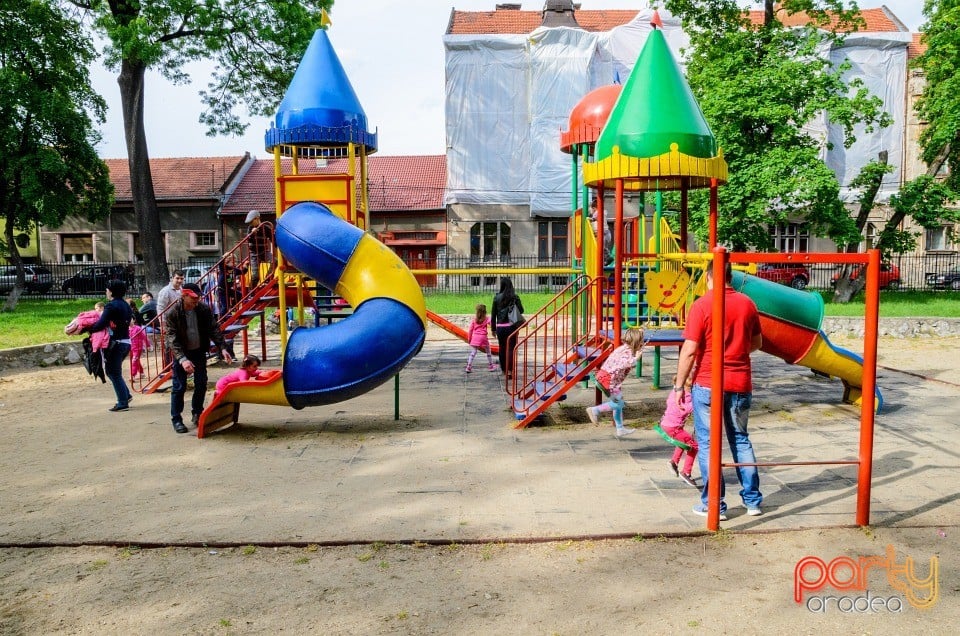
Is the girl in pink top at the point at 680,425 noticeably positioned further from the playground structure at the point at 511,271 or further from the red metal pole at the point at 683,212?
the red metal pole at the point at 683,212

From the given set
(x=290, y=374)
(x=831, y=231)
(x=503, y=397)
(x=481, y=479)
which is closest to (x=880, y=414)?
(x=503, y=397)

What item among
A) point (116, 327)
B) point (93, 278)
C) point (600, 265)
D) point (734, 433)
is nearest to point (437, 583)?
point (734, 433)

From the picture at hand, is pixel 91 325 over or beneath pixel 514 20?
beneath

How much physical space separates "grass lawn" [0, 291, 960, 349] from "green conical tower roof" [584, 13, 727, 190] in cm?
1317

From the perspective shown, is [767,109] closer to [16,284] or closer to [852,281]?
[852,281]

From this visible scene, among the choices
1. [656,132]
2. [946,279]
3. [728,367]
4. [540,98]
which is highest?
→ [540,98]

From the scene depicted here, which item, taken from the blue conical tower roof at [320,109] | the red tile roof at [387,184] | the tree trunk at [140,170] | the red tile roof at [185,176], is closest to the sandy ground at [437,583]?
the blue conical tower roof at [320,109]

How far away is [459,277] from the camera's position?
33.4 metres

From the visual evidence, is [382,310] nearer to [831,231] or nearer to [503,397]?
[503,397]

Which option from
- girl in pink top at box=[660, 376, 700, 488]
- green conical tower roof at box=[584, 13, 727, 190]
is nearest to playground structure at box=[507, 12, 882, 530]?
green conical tower roof at box=[584, 13, 727, 190]

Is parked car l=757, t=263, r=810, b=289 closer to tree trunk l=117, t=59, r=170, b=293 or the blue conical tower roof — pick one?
tree trunk l=117, t=59, r=170, b=293

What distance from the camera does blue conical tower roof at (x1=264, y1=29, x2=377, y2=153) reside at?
10938 mm

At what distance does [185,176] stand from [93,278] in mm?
9393

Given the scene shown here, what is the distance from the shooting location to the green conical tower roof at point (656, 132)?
8664 millimetres
